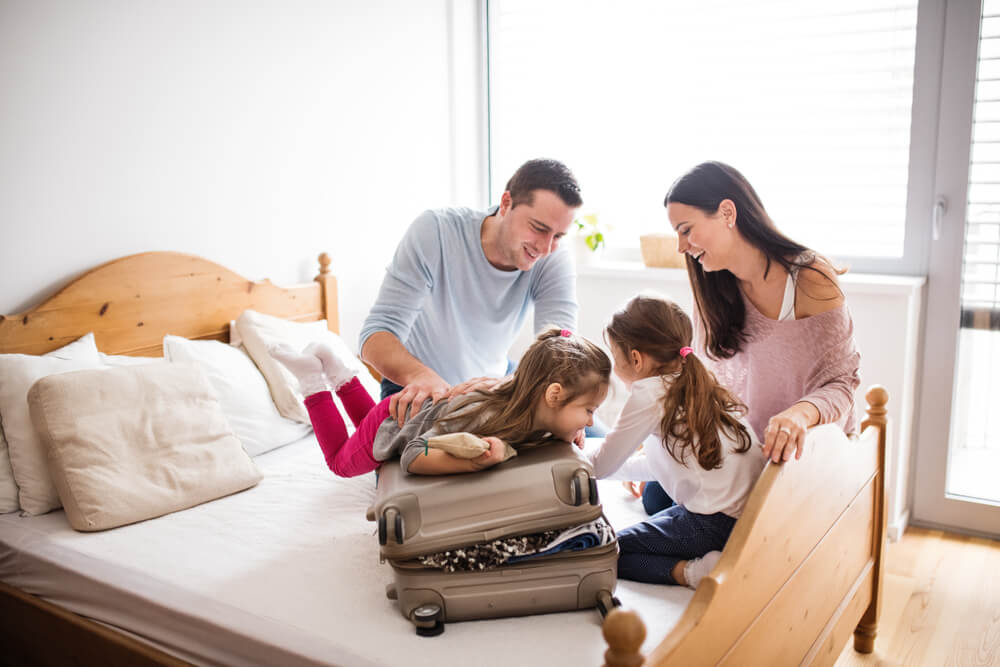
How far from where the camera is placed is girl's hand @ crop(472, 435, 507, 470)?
1449 mm

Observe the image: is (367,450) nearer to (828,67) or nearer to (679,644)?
(679,644)

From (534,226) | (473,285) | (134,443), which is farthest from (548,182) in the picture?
(134,443)

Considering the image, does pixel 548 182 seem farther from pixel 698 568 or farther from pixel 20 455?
pixel 20 455

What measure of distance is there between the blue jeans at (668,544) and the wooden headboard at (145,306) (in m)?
1.51

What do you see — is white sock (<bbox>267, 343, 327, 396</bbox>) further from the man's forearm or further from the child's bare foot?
the child's bare foot

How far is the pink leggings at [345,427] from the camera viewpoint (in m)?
1.83

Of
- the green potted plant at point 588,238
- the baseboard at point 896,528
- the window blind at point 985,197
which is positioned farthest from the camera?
the green potted plant at point 588,238

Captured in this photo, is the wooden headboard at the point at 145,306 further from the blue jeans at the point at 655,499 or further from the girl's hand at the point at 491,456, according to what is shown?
the blue jeans at the point at 655,499

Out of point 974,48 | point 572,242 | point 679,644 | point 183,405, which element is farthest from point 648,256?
point 679,644

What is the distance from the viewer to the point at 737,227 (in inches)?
72.6

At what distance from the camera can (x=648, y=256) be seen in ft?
10.6

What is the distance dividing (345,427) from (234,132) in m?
1.17

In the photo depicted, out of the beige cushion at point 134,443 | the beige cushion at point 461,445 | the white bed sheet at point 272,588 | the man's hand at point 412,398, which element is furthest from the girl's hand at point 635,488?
the beige cushion at point 134,443

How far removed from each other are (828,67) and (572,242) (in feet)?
3.83
